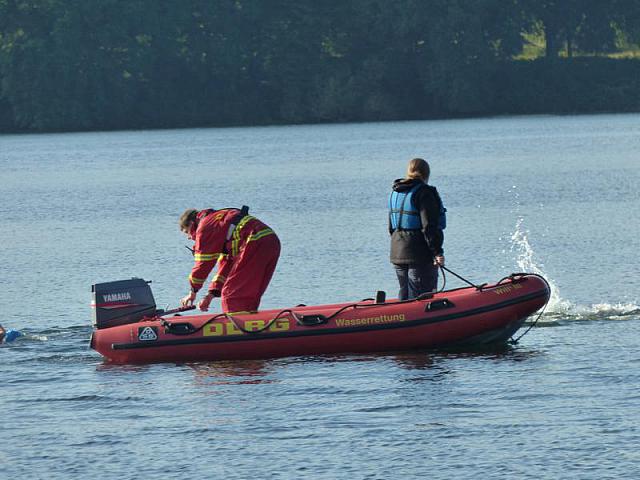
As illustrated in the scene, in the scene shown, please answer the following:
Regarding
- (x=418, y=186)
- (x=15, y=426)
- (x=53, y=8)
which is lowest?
(x=15, y=426)

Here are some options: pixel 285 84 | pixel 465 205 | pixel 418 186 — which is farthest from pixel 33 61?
pixel 418 186

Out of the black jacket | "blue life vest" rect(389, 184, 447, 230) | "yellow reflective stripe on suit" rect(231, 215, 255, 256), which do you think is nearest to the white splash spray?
the black jacket

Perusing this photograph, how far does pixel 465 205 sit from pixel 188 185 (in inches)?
429

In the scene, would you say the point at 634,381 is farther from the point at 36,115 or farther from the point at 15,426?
the point at 36,115

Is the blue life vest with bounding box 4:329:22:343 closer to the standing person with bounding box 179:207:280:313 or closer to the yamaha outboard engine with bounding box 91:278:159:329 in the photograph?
the yamaha outboard engine with bounding box 91:278:159:329

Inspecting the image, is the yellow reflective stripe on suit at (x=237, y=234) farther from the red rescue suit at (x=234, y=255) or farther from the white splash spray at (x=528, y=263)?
the white splash spray at (x=528, y=263)

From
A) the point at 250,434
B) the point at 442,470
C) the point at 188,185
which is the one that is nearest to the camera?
the point at 442,470

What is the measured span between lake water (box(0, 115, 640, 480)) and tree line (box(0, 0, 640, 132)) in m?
44.0

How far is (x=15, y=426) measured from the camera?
10484 mm

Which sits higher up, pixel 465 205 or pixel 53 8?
pixel 53 8

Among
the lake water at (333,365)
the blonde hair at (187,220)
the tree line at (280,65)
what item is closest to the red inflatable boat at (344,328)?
the lake water at (333,365)

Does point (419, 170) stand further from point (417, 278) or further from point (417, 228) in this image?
point (417, 278)

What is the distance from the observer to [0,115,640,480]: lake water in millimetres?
9352

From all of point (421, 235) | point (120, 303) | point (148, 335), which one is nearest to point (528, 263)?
point (421, 235)
